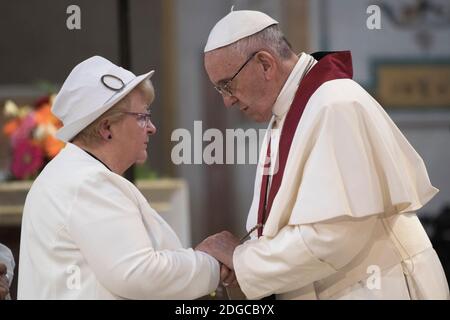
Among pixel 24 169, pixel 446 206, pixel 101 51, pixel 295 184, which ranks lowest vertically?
pixel 446 206

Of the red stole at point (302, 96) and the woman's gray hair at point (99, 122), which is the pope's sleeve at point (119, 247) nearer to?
the woman's gray hair at point (99, 122)

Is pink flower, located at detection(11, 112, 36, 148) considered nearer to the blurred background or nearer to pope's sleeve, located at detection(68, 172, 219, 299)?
the blurred background

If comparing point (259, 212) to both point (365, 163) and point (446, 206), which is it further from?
point (446, 206)

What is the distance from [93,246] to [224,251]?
0.52m

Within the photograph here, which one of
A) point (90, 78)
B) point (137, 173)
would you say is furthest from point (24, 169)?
point (90, 78)

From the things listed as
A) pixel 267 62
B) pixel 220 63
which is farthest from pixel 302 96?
pixel 220 63

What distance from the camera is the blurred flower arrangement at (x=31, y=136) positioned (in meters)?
4.60

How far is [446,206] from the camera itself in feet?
16.7

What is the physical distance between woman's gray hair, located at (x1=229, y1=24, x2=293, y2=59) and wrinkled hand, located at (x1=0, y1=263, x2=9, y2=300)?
1.20m

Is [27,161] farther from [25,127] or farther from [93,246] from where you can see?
[93,246]

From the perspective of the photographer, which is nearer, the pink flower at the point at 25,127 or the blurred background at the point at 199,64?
the blurred background at the point at 199,64

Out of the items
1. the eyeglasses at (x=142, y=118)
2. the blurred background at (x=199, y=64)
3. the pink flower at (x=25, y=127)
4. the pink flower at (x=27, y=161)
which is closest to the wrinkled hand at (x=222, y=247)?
the blurred background at (x=199, y=64)

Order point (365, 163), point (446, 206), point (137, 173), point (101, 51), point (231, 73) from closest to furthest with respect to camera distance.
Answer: point (365, 163) → point (231, 73) → point (101, 51) → point (137, 173) → point (446, 206)
